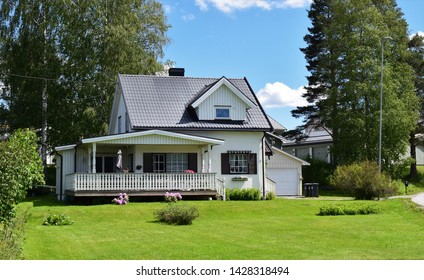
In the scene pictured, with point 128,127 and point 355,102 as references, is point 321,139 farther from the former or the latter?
point 128,127

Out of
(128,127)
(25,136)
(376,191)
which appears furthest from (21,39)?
(25,136)

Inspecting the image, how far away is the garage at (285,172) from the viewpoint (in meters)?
39.3

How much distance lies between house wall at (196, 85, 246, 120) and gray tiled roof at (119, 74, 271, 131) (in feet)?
1.18

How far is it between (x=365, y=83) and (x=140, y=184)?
2005cm

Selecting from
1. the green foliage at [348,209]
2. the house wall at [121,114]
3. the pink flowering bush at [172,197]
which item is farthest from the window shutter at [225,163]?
the green foliage at [348,209]

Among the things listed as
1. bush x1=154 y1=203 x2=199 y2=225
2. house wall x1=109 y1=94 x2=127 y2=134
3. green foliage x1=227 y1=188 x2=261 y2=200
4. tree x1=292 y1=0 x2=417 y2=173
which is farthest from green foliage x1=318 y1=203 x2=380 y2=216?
tree x1=292 y1=0 x2=417 y2=173

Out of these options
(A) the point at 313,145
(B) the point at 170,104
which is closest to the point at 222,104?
(B) the point at 170,104

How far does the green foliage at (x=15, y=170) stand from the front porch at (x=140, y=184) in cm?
1269

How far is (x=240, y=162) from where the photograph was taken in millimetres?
31766

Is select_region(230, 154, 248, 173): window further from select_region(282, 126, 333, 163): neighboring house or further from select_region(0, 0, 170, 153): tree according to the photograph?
select_region(282, 126, 333, 163): neighboring house

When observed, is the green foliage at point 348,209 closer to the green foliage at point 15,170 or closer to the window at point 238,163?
the window at point 238,163

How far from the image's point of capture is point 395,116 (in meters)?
40.8

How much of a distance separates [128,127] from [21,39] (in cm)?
1241

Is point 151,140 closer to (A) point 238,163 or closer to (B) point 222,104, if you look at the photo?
(B) point 222,104
